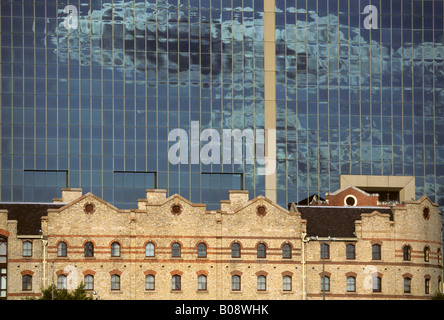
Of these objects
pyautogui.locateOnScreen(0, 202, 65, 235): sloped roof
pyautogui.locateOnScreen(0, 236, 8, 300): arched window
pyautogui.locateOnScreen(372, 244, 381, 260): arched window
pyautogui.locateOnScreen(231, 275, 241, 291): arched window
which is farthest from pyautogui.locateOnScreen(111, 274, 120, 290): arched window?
pyautogui.locateOnScreen(372, 244, 381, 260): arched window

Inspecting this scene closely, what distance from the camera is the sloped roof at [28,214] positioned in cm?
9906

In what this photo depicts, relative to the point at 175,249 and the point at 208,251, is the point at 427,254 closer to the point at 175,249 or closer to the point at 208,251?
the point at 208,251

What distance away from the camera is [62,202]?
109125 mm

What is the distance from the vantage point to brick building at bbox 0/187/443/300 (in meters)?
98.1

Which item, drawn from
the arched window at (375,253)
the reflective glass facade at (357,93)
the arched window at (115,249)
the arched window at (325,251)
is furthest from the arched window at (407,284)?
the reflective glass facade at (357,93)

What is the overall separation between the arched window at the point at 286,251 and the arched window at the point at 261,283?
311cm

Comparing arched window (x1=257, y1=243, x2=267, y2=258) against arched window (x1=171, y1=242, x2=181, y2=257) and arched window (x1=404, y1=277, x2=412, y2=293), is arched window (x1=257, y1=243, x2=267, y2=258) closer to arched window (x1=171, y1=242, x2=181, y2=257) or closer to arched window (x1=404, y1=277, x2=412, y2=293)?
arched window (x1=171, y1=242, x2=181, y2=257)

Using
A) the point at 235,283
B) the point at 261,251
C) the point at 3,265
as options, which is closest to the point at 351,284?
the point at 261,251

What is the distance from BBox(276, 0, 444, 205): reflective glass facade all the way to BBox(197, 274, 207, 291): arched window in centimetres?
4010

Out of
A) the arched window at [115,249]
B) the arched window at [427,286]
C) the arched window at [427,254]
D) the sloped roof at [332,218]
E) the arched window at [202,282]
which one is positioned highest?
the sloped roof at [332,218]

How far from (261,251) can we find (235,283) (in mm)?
4354

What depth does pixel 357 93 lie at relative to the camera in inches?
5556

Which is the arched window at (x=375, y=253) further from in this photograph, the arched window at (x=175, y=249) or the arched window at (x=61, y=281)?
the arched window at (x=61, y=281)
